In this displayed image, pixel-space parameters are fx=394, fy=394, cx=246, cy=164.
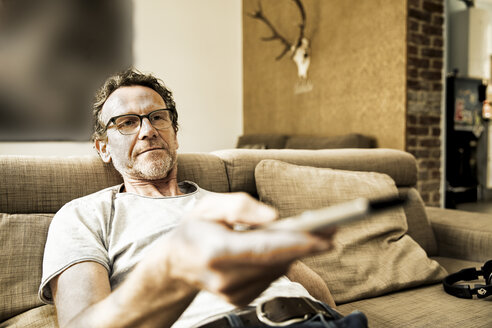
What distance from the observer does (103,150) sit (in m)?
1.33

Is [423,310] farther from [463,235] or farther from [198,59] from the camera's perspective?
[198,59]

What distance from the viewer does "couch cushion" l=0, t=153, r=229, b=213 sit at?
1.18 meters

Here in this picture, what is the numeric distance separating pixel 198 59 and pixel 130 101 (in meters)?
3.25

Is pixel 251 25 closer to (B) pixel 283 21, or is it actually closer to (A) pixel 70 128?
(B) pixel 283 21

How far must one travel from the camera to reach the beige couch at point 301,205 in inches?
43.1

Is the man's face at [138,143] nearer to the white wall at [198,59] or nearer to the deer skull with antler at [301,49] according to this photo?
the deer skull with antler at [301,49]

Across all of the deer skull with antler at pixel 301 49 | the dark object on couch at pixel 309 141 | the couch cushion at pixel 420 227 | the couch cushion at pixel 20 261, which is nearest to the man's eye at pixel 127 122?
the couch cushion at pixel 20 261

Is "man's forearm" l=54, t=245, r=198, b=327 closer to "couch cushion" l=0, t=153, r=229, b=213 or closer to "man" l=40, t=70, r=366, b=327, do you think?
"man" l=40, t=70, r=366, b=327

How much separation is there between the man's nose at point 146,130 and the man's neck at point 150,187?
0.14 meters

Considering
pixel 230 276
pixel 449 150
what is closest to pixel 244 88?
pixel 449 150

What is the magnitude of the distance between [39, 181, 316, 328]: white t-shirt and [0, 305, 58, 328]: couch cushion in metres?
0.12

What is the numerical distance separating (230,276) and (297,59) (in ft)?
11.8

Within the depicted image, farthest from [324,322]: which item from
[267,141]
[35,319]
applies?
[267,141]

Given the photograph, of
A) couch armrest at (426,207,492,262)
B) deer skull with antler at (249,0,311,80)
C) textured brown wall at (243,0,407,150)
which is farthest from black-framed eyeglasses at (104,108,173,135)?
deer skull with antler at (249,0,311,80)
